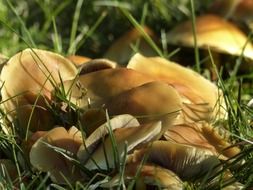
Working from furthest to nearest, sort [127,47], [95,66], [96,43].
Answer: [96,43]
[127,47]
[95,66]

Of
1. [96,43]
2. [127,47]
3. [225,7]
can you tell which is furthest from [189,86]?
[96,43]

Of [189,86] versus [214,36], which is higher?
[189,86]

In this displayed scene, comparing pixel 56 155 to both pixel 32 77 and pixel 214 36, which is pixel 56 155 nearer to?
pixel 32 77

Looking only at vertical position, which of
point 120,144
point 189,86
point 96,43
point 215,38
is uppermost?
point 120,144

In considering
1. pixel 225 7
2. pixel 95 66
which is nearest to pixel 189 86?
pixel 95 66

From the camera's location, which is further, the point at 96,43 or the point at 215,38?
the point at 96,43

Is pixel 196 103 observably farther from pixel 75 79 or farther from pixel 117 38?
pixel 117 38

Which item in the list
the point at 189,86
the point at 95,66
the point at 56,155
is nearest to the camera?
the point at 56,155
